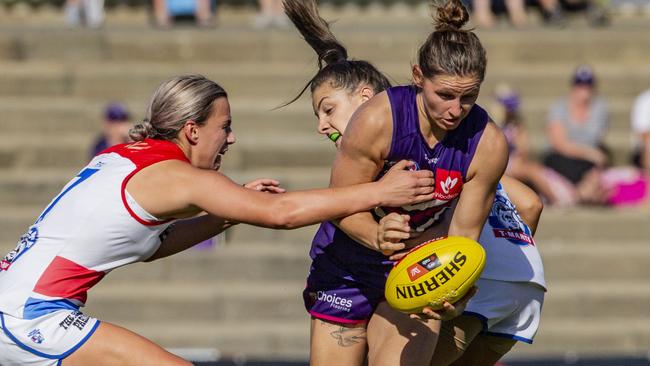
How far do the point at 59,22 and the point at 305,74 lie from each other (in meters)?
2.84

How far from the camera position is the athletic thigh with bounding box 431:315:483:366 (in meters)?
5.30

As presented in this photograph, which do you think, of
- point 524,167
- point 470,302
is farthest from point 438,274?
point 524,167

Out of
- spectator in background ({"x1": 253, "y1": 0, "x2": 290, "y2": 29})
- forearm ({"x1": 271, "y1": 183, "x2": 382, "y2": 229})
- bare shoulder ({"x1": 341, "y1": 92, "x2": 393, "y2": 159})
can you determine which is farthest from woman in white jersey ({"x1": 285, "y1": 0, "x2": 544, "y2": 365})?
spectator in background ({"x1": 253, "y1": 0, "x2": 290, "y2": 29})

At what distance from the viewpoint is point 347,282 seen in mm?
5301

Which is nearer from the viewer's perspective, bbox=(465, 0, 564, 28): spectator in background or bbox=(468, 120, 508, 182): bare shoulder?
bbox=(468, 120, 508, 182): bare shoulder

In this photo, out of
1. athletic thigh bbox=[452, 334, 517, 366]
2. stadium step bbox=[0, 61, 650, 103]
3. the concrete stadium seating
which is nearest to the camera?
athletic thigh bbox=[452, 334, 517, 366]

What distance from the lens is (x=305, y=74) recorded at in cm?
1062

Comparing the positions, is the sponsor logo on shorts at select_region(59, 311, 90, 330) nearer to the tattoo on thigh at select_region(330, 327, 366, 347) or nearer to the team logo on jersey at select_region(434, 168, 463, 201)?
the tattoo on thigh at select_region(330, 327, 366, 347)

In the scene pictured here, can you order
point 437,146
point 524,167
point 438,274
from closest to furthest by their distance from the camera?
point 438,274 → point 437,146 → point 524,167

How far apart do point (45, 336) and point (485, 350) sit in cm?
215

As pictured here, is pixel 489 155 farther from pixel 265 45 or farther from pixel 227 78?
pixel 265 45

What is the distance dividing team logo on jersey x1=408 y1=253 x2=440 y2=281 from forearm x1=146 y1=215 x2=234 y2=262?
→ 819 mm

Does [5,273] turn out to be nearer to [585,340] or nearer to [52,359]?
[52,359]

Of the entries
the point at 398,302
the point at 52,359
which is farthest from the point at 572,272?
the point at 52,359
